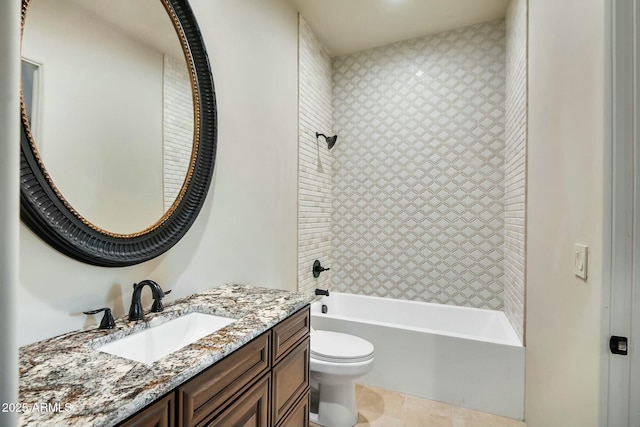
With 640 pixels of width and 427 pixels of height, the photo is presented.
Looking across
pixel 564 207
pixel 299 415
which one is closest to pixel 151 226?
pixel 299 415

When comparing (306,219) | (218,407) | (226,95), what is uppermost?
(226,95)

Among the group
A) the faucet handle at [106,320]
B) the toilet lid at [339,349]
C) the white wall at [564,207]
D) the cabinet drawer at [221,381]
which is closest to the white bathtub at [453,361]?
the white wall at [564,207]

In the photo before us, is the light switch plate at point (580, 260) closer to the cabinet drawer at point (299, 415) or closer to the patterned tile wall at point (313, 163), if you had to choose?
the cabinet drawer at point (299, 415)

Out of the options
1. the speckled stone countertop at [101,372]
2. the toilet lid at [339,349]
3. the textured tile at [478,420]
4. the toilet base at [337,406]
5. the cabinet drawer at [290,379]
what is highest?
the speckled stone countertop at [101,372]

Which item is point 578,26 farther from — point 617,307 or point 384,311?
point 384,311

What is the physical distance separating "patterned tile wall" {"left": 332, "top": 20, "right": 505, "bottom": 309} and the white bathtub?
563 mm

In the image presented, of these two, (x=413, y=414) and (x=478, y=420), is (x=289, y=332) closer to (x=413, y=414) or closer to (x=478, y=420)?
(x=413, y=414)

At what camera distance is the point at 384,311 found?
3.00 m

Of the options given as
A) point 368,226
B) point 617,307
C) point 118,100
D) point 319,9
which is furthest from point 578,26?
point 368,226

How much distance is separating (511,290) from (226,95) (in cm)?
250

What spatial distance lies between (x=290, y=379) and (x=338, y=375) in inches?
21.9

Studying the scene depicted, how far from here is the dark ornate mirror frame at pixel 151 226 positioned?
35.6 inches

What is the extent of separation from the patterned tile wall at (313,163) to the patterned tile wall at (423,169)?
162 mm

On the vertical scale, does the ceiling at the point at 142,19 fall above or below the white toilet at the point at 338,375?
above
